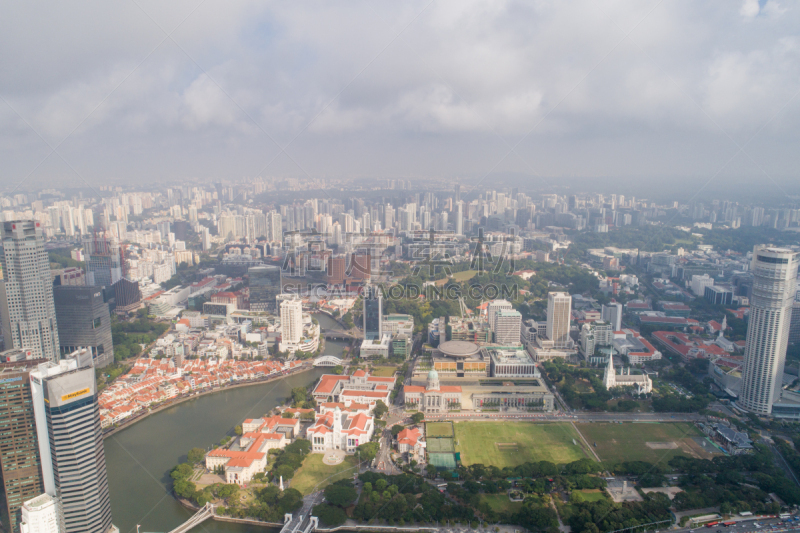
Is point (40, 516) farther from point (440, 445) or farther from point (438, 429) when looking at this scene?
point (438, 429)

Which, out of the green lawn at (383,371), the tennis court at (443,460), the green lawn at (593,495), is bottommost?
the green lawn at (383,371)

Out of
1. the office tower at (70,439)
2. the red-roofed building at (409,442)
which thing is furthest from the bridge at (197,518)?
the red-roofed building at (409,442)

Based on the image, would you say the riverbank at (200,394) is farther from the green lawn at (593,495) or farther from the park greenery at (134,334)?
the green lawn at (593,495)

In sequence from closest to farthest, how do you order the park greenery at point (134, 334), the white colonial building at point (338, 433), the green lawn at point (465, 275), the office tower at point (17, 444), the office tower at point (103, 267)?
the office tower at point (17, 444) < the white colonial building at point (338, 433) < the park greenery at point (134, 334) < the office tower at point (103, 267) < the green lawn at point (465, 275)

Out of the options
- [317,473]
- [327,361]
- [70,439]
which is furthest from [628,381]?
[70,439]

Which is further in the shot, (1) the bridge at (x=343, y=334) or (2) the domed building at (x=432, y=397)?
(1) the bridge at (x=343, y=334)

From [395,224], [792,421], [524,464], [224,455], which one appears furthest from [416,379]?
[395,224]

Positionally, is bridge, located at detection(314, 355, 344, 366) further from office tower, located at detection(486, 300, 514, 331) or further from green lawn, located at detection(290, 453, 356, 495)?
office tower, located at detection(486, 300, 514, 331)
